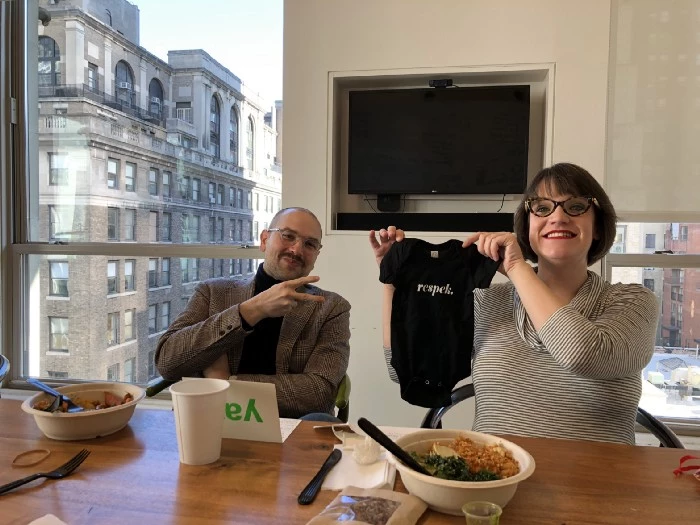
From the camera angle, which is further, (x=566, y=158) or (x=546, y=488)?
(x=566, y=158)

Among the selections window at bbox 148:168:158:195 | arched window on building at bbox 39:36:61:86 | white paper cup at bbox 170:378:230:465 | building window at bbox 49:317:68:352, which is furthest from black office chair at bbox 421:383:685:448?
arched window on building at bbox 39:36:61:86

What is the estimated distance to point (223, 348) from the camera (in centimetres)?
166

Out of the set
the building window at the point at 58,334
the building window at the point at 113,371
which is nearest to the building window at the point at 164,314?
the building window at the point at 113,371

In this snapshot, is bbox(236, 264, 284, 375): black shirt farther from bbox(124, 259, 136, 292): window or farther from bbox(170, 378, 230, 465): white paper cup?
bbox(124, 259, 136, 292): window

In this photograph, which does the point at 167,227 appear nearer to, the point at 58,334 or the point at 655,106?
the point at 58,334

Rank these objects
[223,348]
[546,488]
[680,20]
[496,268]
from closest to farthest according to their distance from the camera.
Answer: [546,488], [496,268], [223,348], [680,20]

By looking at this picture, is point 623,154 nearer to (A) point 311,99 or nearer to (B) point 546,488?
(A) point 311,99

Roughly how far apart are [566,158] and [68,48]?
328 cm

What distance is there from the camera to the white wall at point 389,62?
273 centimetres

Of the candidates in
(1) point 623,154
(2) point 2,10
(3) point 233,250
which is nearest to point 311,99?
(3) point 233,250

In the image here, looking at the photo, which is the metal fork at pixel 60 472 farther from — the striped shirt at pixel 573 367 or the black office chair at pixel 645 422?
the striped shirt at pixel 573 367

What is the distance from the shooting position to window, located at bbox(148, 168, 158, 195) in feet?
11.6

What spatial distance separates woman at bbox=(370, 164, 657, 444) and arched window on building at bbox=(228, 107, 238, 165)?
2.35m

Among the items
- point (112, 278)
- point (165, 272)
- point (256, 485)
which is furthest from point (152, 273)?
point (256, 485)
